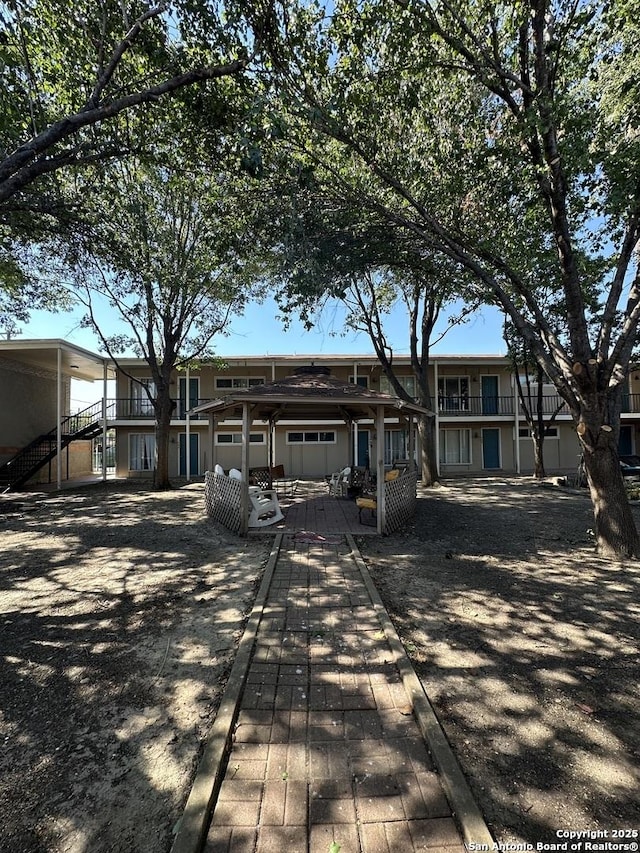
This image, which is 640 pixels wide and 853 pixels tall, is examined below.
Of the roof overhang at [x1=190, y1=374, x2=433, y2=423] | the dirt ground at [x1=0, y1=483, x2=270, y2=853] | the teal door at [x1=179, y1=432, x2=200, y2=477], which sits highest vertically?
the roof overhang at [x1=190, y1=374, x2=433, y2=423]

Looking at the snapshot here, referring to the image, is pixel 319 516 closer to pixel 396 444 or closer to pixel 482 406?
pixel 396 444

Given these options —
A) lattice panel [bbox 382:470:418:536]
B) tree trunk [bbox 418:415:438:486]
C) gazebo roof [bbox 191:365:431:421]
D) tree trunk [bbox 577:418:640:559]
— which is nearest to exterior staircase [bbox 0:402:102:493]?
gazebo roof [bbox 191:365:431:421]

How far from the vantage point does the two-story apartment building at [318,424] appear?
66.0 ft

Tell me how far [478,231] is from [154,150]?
6714 mm

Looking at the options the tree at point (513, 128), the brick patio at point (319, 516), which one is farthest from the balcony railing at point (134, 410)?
the tree at point (513, 128)

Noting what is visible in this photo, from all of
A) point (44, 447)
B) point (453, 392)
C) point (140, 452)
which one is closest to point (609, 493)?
point (453, 392)

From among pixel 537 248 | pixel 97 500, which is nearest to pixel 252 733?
pixel 537 248

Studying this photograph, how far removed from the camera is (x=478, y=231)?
8.53m

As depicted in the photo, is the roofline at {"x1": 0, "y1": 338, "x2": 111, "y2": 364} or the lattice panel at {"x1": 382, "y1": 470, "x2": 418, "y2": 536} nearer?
the lattice panel at {"x1": 382, "y1": 470, "x2": 418, "y2": 536}

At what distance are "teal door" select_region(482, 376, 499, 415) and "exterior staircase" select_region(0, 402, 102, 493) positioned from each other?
2008 cm

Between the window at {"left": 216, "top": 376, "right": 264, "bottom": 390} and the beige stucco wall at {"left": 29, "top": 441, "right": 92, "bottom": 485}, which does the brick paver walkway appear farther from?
the beige stucco wall at {"left": 29, "top": 441, "right": 92, "bottom": 485}

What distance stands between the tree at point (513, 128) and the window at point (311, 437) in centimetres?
1373

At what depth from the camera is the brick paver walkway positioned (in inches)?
76.9

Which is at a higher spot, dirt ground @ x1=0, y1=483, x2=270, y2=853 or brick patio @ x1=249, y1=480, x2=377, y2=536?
brick patio @ x1=249, y1=480, x2=377, y2=536
